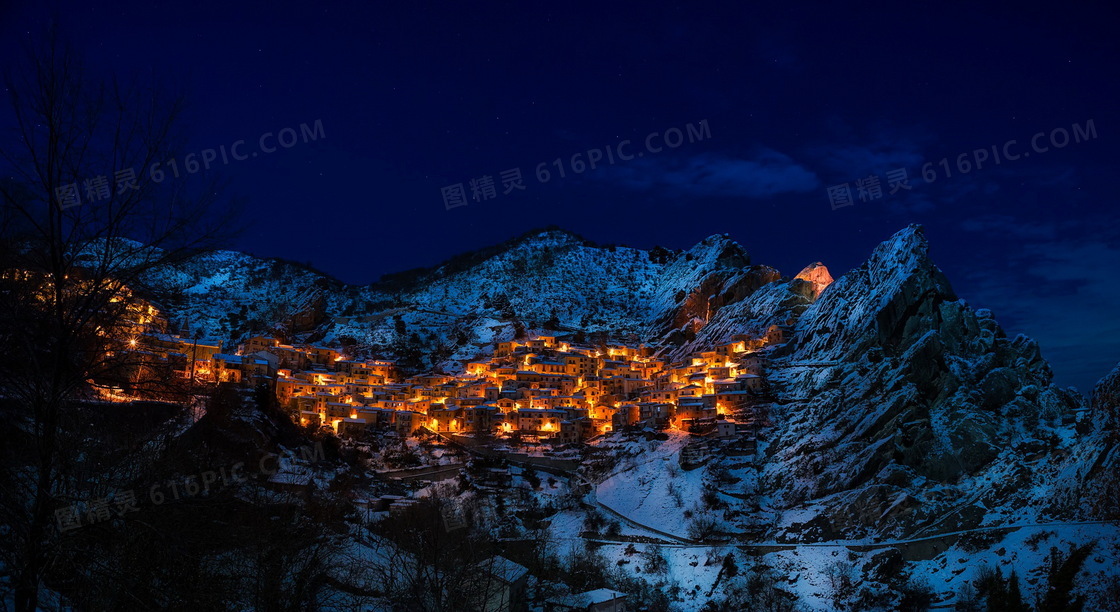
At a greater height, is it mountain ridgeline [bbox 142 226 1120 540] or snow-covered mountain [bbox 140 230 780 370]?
snow-covered mountain [bbox 140 230 780 370]

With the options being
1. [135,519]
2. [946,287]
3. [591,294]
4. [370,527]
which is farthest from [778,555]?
[591,294]

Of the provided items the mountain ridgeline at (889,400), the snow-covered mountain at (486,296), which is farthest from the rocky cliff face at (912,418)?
the snow-covered mountain at (486,296)

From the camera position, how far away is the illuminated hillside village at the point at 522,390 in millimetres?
59438

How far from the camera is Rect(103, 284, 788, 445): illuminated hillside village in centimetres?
5944

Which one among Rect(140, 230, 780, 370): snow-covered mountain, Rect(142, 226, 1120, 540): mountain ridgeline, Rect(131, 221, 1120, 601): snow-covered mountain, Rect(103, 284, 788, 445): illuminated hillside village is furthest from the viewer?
Rect(140, 230, 780, 370): snow-covered mountain

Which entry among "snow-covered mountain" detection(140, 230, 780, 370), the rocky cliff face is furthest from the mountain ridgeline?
"snow-covered mountain" detection(140, 230, 780, 370)

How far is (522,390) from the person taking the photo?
72.1 m

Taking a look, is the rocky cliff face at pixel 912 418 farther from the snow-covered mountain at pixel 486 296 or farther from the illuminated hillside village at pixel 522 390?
the snow-covered mountain at pixel 486 296

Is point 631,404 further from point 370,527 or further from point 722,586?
point 370,527

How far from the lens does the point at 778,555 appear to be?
132 ft

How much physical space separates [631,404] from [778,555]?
27.0 m

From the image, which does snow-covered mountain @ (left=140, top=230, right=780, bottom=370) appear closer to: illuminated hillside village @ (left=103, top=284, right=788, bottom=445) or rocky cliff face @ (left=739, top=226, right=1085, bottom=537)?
illuminated hillside village @ (left=103, top=284, right=788, bottom=445)

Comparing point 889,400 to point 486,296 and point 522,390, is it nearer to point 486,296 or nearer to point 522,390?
point 522,390

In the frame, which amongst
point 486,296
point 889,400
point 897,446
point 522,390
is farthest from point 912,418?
point 486,296
